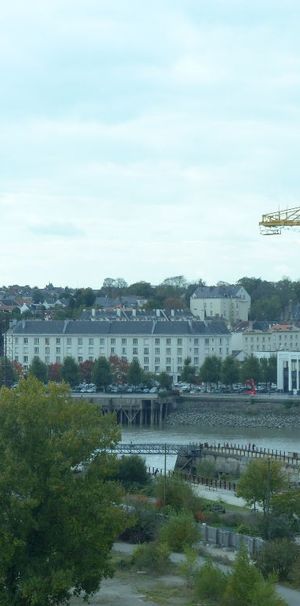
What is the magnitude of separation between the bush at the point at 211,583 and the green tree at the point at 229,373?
39.7 metres

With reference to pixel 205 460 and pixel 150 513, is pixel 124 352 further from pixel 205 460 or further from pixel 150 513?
pixel 150 513

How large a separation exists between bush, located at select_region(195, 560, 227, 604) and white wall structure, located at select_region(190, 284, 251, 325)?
62713mm

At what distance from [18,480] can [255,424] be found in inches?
1284

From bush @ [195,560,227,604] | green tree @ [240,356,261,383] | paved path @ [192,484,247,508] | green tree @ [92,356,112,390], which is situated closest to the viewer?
bush @ [195,560,227,604]

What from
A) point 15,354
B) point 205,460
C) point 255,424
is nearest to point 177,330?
point 15,354

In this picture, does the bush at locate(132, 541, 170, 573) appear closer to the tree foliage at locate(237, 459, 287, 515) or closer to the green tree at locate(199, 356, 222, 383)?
the tree foliage at locate(237, 459, 287, 515)

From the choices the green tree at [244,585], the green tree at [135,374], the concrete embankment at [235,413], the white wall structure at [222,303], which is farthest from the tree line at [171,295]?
the green tree at [244,585]

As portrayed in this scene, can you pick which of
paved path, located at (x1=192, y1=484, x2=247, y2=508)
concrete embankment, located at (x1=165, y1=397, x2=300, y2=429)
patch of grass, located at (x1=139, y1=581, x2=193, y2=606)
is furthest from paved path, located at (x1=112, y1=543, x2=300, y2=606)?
concrete embankment, located at (x1=165, y1=397, x2=300, y2=429)

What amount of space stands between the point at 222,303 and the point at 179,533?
61.2 metres

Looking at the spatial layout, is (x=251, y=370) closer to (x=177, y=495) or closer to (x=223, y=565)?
(x=177, y=495)

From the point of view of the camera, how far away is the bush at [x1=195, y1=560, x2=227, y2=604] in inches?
647

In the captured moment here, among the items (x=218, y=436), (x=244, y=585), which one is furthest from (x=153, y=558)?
(x=218, y=436)

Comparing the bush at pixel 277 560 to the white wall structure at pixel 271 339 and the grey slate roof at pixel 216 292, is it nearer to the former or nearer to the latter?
the white wall structure at pixel 271 339

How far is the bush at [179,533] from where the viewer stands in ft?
65.4
